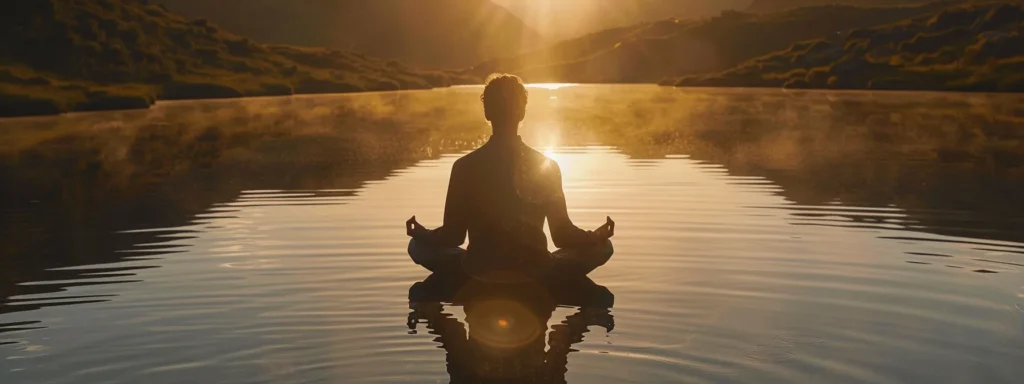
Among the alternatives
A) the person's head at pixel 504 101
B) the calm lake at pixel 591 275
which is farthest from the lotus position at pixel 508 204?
the calm lake at pixel 591 275

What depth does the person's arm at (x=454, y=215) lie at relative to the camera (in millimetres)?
14461

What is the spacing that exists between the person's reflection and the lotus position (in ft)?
1.48

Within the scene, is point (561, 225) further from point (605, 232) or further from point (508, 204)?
point (508, 204)

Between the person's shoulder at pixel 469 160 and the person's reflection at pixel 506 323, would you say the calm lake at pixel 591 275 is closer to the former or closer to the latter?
the person's reflection at pixel 506 323

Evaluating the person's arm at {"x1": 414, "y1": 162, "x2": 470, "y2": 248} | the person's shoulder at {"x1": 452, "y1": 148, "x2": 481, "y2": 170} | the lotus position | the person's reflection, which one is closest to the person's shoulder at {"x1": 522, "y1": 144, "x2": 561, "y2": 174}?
the lotus position

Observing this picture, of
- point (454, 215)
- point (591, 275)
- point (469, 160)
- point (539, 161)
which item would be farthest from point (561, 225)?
point (591, 275)

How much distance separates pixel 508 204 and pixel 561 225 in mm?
850

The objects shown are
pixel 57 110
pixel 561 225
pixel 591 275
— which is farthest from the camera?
pixel 57 110

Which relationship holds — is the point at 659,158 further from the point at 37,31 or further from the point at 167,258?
the point at 37,31

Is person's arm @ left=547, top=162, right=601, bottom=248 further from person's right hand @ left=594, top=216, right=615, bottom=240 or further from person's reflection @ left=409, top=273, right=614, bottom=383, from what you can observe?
person's reflection @ left=409, top=273, right=614, bottom=383

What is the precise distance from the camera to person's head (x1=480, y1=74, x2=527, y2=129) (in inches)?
554

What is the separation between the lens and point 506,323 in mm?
14406

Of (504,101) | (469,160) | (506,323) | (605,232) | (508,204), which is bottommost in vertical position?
(506,323)

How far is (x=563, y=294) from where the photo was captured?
15977 millimetres
